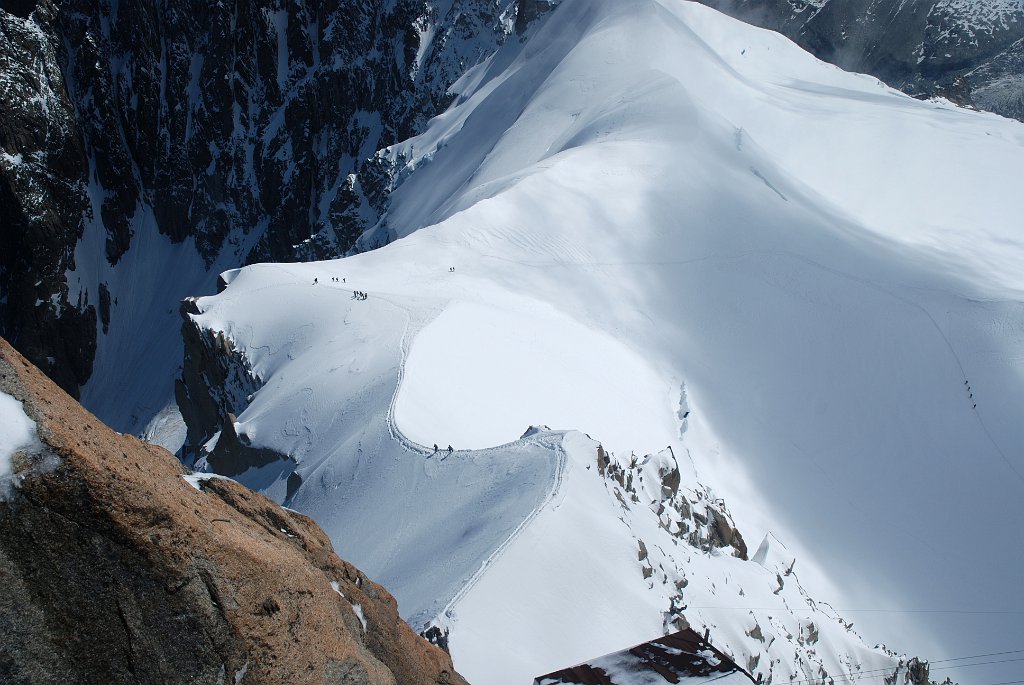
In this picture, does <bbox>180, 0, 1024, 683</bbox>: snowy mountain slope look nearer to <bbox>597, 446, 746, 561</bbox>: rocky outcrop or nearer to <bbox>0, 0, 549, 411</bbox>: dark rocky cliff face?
<bbox>597, 446, 746, 561</bbox>: rocky outcrop

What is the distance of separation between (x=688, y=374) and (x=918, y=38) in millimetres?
92634

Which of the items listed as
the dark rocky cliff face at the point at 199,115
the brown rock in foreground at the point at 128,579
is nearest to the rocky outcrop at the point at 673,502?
the brown rock in foreground at the point at 128,579

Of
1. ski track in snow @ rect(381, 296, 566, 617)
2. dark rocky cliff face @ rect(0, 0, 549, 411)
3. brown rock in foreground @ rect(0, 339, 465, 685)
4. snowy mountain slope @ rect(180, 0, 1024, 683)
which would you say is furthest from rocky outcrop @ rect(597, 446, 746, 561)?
dark rocky cliff face @ rect(0, 0, 549, 411)

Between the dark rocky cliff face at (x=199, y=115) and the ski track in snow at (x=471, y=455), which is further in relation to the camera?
the dark rocky cliff face at (x=199, y=115)

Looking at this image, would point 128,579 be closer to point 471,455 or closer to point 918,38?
point 471,455

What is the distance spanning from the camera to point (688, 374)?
32.3m

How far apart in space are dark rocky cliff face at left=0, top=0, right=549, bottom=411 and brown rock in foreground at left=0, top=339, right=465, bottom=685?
91.1 m

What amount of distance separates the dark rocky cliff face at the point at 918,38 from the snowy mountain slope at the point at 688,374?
52276mm

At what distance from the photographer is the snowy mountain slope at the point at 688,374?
54.4 ft

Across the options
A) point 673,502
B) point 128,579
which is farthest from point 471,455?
point 128,579

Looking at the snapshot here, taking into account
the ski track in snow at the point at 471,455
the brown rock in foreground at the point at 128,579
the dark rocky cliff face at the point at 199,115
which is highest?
the brown rock in foreground at the point at 128,579

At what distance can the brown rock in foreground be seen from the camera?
4.73 m

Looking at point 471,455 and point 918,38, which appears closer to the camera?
point 471,455

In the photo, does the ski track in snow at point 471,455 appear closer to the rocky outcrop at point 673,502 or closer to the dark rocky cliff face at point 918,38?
the rocky outcrop at point 673,502
